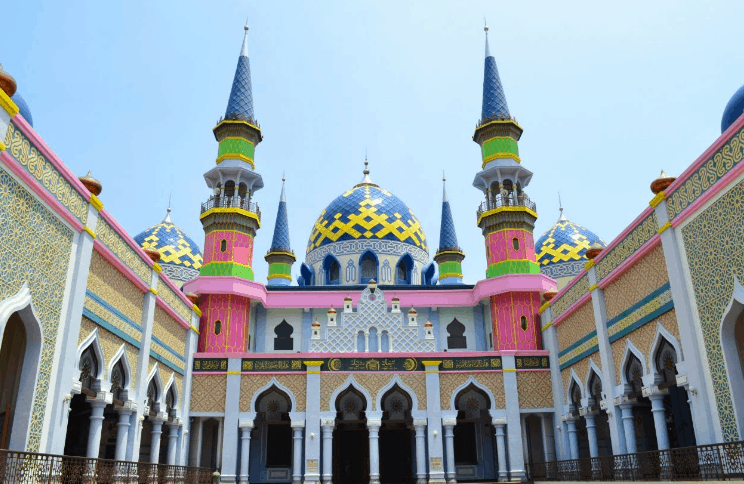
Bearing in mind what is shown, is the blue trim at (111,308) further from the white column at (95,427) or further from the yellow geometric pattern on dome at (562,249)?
the yellow geometric pattern on dome at (562,249)

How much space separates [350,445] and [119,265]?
9.88 m

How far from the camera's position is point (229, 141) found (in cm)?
1988

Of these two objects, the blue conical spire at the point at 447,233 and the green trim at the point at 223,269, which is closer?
the green trim at the point at 223,269

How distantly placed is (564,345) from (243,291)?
9111 millimetres

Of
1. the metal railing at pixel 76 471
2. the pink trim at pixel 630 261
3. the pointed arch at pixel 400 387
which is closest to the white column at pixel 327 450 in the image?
the pointed arch at pixel 400 387

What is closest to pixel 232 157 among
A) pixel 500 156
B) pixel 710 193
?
pixel 500 156

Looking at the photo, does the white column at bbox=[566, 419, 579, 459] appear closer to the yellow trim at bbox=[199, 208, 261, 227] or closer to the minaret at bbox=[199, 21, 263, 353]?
the minaret at bbox=[199, 21, 263, 353]

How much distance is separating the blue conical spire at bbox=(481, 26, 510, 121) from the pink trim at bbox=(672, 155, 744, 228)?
11.1 m

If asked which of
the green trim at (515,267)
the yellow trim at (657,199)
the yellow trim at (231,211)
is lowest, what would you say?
the yellow trim at (657,199)

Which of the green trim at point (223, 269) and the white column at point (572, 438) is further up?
the green trim at point (223, 269)

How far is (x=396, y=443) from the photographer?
18.7m

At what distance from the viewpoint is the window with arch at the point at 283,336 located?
65.0 feet

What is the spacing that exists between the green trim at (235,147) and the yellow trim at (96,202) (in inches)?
375

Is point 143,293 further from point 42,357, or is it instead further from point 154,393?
point 42,357
